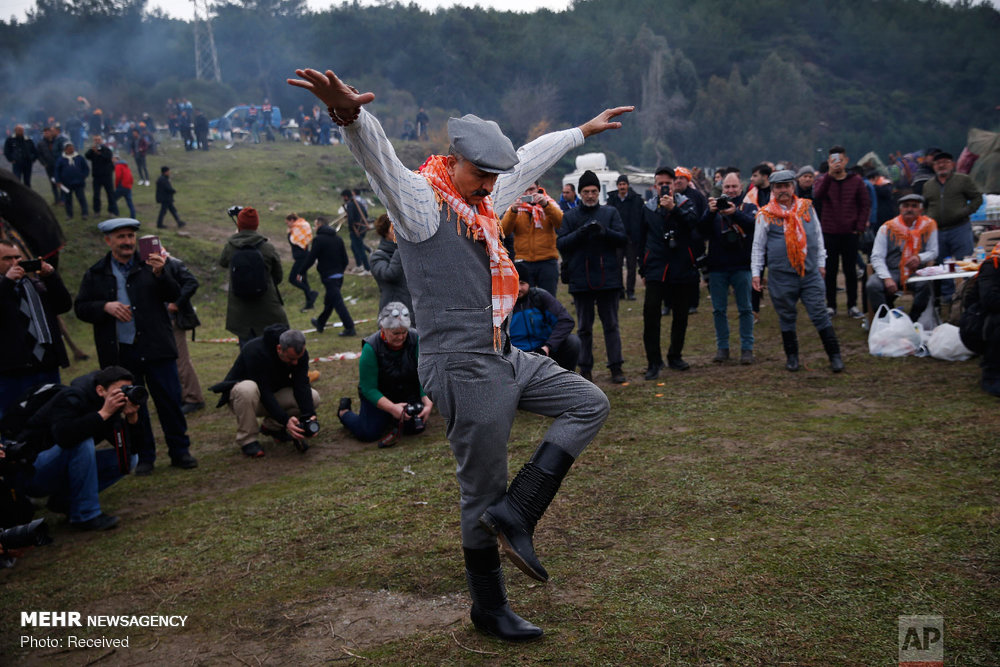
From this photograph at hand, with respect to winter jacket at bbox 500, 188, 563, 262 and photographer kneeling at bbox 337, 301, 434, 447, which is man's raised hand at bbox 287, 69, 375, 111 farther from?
winter jacket at bbox 500, 188, 563, 262

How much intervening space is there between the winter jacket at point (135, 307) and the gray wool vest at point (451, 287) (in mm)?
4290

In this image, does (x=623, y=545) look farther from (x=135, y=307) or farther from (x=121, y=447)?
(x=135, y=307)

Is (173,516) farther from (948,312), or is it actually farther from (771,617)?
(948,312)

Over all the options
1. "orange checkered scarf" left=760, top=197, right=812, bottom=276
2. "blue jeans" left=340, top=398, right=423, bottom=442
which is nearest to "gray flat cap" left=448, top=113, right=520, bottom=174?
"blue jeans" left=340, top=398, right=423, bottom=442

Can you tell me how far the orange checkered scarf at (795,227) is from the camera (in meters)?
8.19

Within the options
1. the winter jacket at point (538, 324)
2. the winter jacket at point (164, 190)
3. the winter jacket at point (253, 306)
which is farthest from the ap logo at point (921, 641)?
the winter jacket at point (164, 190)

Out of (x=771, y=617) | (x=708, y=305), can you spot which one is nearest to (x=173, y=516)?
(x=771, y=617)

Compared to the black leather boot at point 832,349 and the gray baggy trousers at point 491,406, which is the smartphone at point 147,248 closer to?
the gray baggy trousers at point 491,406

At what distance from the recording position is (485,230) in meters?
3.39

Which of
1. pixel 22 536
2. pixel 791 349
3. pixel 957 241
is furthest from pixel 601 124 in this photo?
pixel 957 241

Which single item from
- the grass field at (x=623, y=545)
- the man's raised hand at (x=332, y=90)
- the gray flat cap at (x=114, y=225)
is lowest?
the grass field at (x=623, y=545)

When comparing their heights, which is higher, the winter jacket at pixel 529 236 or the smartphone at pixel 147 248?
the smartphone at pixel 147 248

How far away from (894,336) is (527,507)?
6998mm

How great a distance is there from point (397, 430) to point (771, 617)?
4.30 metres
